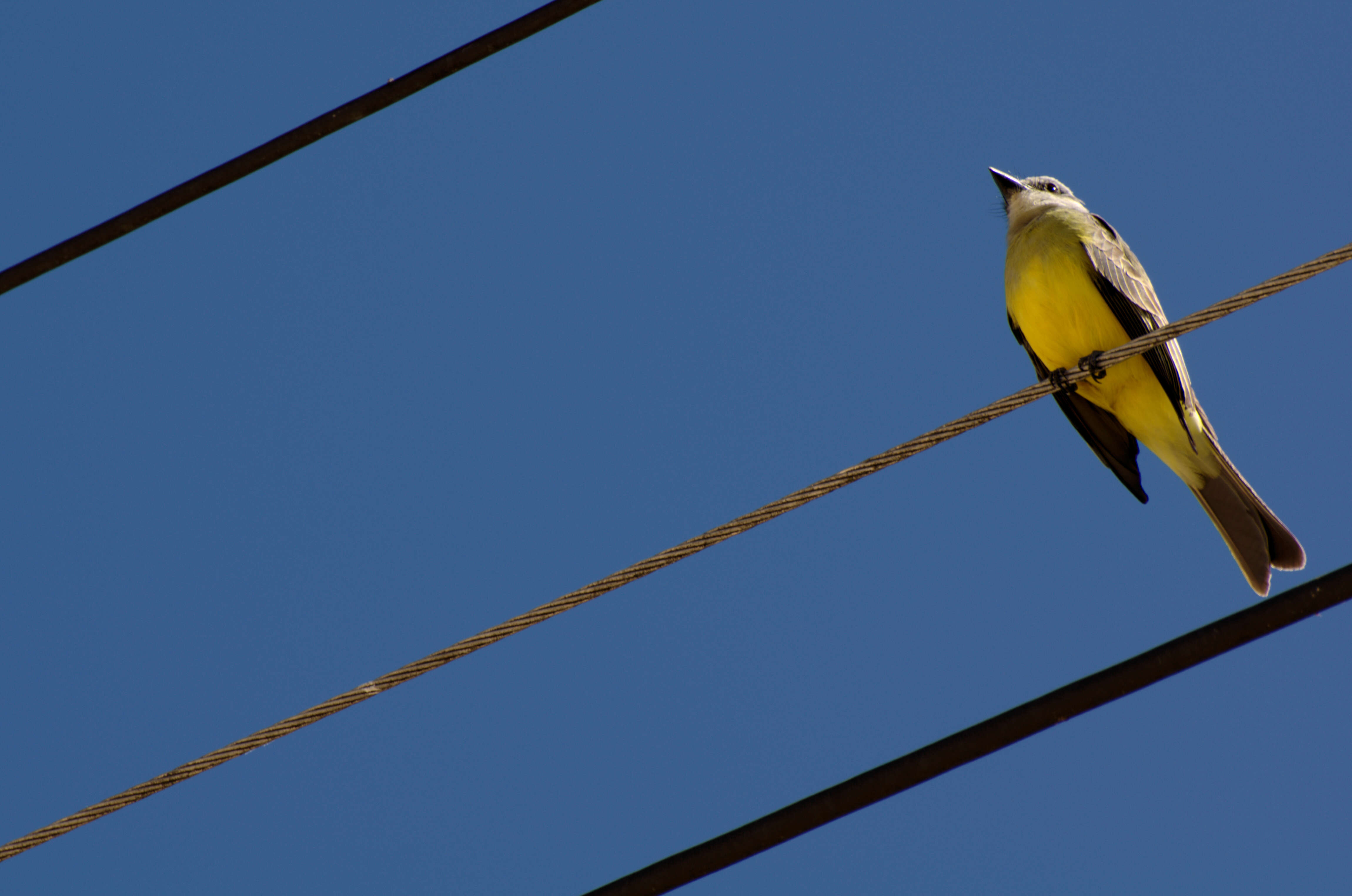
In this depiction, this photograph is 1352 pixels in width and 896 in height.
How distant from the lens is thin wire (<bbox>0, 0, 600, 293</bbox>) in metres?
3.39

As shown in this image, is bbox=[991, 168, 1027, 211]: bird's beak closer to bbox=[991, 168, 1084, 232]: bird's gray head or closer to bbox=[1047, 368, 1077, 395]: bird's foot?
bbox=[991, 168, 1084, 232]: bird's gray head

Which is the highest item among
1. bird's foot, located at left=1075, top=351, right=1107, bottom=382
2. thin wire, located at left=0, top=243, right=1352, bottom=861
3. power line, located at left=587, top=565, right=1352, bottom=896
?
bird's foot, located at left=1075, top=351, right=1107, bottom=382

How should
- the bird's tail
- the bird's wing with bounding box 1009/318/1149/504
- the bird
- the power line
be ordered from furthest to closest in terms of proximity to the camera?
the bird's wing with bounding box 1009/318/1149/504 < the bird < the bird's tail < the power line

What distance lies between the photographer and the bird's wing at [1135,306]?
5086 millimetres

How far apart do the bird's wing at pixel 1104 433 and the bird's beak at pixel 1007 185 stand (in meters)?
1.30

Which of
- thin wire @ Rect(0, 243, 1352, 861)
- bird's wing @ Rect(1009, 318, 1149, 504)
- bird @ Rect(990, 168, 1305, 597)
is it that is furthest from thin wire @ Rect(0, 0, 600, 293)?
bird's wing @ Rect(1009, 318, 1149, 504)

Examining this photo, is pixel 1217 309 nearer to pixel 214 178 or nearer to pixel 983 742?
pixel 983 742

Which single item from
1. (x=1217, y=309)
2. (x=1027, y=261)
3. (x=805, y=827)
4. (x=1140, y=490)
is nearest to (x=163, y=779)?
(x=805, y=827)

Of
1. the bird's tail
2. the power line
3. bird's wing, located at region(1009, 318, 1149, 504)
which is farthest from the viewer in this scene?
bird's wing, located at region(1009, 318, 1149, 504)

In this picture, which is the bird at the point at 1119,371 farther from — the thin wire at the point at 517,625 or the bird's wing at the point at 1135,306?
the thin wire at the point at 517,625

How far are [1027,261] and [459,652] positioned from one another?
3628mm

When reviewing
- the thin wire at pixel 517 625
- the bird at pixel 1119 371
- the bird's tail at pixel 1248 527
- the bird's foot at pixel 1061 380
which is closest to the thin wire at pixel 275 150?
the thin wire at pixel 517 625

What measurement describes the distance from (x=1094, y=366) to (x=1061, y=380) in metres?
0.88

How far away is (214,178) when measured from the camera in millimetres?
3406
